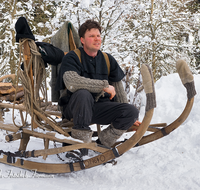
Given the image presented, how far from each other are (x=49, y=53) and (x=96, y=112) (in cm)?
85

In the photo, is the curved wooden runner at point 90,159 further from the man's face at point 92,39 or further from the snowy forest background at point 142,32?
the snowy forest background at point 142,32

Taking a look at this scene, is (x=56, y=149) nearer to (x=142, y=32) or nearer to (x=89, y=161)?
(x=89, y=161)

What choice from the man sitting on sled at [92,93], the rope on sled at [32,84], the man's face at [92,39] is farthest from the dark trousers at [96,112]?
the man's face at [92,39]

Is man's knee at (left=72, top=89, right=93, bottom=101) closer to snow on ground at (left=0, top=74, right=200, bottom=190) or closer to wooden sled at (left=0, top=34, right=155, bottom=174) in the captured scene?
wooden sled at (left=0, top=34, right=155, bottom=174)

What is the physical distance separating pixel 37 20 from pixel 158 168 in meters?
9.94

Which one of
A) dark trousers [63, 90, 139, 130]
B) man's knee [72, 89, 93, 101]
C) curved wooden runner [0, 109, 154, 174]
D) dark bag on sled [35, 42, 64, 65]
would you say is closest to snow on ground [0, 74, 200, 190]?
curved wooden runner [0, 109, 154, 174]

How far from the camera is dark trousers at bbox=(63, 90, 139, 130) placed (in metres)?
2.09

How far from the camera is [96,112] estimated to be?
2.33 meters

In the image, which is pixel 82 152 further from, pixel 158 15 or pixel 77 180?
pixel 158 15

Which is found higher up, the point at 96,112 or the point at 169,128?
the point at 96,112

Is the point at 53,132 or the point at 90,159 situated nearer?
the point at 90,159

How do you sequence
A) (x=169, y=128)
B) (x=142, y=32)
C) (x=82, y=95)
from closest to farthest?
1. (x=82, y=95)
2. (x=169, y=128)
3. (x=142, y=32)

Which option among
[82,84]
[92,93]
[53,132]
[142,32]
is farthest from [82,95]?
[142,32]

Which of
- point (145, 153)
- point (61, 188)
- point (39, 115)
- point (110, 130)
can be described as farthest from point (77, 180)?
point (145, 153)
